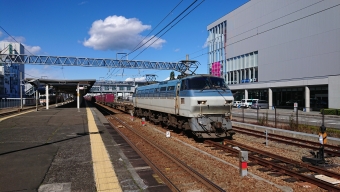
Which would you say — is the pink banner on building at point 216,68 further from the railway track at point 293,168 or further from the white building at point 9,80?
the white building at point 9,80

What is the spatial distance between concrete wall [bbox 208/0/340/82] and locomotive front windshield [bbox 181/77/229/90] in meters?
26.9

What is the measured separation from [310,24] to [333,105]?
11.8m

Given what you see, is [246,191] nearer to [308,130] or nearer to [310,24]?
[308,130]

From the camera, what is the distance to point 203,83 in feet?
43.5

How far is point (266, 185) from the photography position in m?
6.86

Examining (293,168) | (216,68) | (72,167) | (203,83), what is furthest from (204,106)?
Result: (216,68)

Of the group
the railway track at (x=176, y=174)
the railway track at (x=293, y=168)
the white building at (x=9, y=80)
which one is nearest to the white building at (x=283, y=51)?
the railway track at (x=293, y=168)

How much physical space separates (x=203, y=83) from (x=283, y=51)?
35815 mm

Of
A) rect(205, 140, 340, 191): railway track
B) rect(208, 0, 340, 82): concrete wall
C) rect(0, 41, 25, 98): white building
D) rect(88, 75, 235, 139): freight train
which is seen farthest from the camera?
rect(0, 41, 25, 98): white building

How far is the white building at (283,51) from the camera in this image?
36906mm

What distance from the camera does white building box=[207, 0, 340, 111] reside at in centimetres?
3691

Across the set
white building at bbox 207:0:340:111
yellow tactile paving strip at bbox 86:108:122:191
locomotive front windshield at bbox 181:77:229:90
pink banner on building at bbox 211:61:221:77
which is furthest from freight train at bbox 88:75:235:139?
pink banner on building at bbox 211:61:221:77

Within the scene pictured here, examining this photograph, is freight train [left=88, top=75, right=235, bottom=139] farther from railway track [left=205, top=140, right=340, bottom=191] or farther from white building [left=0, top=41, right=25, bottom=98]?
white building [left=0, top=41, right=25, bottom=98]

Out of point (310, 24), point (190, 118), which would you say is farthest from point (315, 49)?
point (190, 118)
